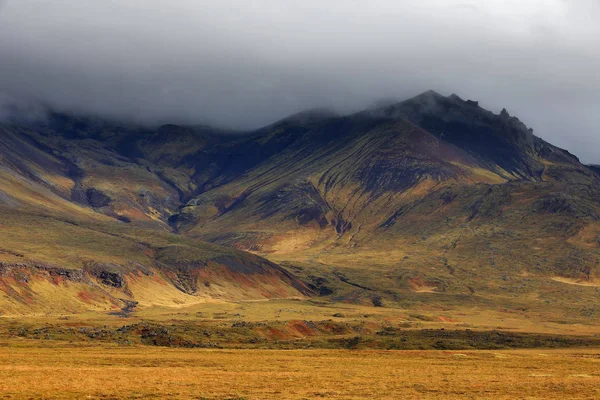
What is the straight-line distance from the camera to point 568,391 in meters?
68.4

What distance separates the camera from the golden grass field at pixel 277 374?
63597 mm

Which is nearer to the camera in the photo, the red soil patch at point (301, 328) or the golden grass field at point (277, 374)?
the golden grass field at point (277, 374)

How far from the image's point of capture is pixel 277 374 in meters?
78.4

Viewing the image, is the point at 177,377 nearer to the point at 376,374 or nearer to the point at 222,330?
the point at 376,374

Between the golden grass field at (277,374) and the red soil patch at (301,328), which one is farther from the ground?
the golden grass field at (277,374)

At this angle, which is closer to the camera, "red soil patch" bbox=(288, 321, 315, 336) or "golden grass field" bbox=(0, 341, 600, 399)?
"golden grass field" bbox=(0, 341, 600, 399)

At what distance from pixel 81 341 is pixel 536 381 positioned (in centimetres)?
7074

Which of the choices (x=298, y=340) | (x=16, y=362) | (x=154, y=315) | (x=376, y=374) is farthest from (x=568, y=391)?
(x=154, y=315)

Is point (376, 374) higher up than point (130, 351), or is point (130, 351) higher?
point (376, 374)

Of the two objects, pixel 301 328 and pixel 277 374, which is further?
pixel 301 328

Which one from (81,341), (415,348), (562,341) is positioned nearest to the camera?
(81,341)

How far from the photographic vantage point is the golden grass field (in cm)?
6360

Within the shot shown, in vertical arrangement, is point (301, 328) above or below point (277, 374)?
below

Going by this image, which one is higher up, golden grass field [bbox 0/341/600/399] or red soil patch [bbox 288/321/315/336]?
golden grass field [bbox 0/341/600/399]
